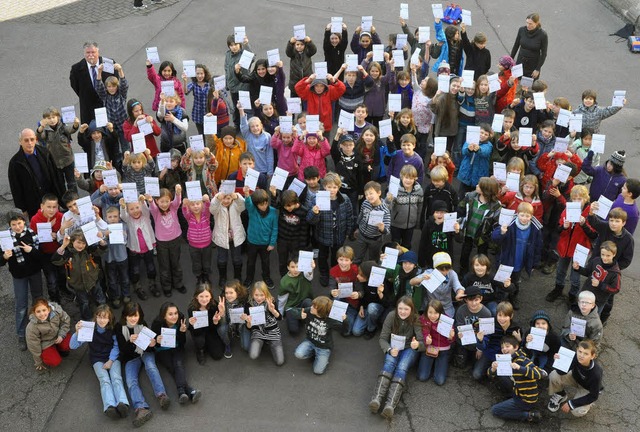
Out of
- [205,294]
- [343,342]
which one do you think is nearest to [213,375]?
[205,294]

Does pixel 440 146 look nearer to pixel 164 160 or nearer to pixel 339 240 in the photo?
pixel 339 240

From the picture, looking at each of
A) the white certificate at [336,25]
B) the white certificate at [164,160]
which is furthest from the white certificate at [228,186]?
the white certificate at [336,25]

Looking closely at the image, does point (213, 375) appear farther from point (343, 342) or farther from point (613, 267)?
point (613, 267)

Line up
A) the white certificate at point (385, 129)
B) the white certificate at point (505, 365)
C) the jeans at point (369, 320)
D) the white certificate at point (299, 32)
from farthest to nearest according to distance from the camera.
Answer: the white certificate at point (299, 32) → the white certificate at point (385, 129) → the jeans at point (369, 320) → the white certificate at point (505, 365)

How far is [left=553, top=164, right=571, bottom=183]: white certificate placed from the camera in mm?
8945

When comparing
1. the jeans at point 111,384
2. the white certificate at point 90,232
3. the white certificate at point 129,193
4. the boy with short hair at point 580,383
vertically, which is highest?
the white certificate at point 129,193

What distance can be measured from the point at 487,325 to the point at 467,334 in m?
0.24

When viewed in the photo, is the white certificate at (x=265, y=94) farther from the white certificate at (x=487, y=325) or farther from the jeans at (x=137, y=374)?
the white certificate at (x=487, y=325)

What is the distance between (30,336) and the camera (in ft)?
25.6

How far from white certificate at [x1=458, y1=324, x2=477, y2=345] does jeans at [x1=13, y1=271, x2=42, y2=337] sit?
5.14m

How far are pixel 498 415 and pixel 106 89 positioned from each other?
7.50 m

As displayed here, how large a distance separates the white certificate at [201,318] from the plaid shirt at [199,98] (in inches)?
173

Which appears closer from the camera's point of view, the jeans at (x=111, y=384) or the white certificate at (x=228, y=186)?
the jeans at (x=111, y=384)

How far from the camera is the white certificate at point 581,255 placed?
27.0 feet
